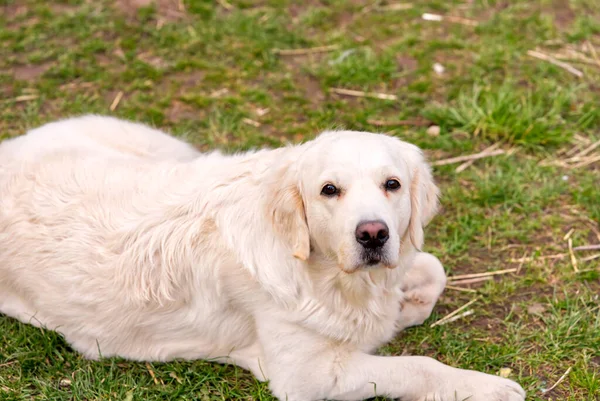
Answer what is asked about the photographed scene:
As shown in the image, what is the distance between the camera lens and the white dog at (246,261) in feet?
10.6

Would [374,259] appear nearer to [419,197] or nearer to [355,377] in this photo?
[419,197]

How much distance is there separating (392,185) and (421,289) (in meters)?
1.01

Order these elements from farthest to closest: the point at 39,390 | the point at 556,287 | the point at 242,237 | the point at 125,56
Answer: the point at 125,56, the point at 556,287, the point at 39,390, the point at 242,237

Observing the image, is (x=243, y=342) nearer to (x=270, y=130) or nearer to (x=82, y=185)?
(x=82, y=185)

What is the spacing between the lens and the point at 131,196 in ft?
12.3

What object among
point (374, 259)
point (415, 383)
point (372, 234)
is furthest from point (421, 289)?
point (372, 234)

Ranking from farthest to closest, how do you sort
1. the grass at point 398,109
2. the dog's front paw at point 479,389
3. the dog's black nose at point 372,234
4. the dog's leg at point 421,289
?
1. the dog's leg at point 421,289
2. the grass at point 398,109
3. the dog's front paw at point 479,389
4. the dog's black nose at point 372,234

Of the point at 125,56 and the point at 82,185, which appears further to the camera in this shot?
the point at 125,56

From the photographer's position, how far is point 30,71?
616cm

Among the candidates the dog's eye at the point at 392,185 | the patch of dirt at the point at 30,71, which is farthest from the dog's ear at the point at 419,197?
the patch of dirt at the point at 30,71

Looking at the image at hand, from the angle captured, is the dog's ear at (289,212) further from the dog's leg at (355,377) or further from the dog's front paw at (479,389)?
the dog's front paw at (479,389)

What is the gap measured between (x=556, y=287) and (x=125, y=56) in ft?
13.1

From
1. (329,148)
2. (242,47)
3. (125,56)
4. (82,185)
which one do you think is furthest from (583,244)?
(125,56)

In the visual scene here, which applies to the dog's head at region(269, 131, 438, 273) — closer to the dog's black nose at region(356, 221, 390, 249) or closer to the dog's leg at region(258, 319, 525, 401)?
the dog's black nose at region(356, 221, 390, 249)
